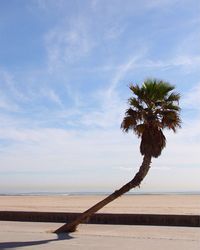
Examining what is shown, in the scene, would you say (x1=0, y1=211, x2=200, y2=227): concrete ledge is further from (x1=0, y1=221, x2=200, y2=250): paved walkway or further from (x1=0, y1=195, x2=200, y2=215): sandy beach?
(x1=0, y1=195, x2=200, y2=215): sandy beach

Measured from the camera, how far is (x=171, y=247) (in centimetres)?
1323

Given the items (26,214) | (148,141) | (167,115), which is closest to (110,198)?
(148,141)

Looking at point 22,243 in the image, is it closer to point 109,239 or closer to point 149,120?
point 109,239

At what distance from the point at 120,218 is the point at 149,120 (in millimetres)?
5391

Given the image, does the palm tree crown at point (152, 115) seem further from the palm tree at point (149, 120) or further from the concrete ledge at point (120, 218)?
the concrete ledge at point (120, 218)

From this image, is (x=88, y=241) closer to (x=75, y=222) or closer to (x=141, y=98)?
(x=75, y=222)

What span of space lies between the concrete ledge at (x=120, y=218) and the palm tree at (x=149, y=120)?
3.41 m

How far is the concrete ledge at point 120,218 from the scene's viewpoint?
19484mm

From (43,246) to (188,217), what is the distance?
25.0 ft

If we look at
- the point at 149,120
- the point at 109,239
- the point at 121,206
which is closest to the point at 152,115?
the point at 149,120

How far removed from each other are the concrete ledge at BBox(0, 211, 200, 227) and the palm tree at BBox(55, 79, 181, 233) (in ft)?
11.2

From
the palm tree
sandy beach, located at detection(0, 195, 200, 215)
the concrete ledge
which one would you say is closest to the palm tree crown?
the palm tree

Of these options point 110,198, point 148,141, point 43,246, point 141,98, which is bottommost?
point 43,246

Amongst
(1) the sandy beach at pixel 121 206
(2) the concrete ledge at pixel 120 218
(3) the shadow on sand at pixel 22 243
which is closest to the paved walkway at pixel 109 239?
(3) the shadow on sand at pixel 22 243
